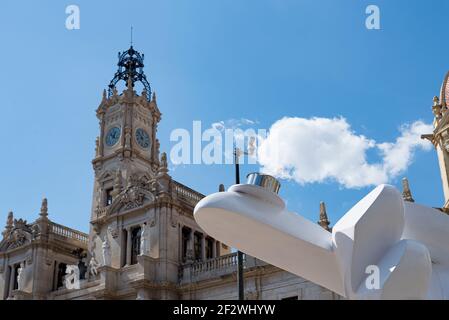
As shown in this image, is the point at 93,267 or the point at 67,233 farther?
the point at 67,233

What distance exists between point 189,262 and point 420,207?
83.4ft

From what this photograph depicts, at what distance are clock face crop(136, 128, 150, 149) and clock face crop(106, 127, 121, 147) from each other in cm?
128

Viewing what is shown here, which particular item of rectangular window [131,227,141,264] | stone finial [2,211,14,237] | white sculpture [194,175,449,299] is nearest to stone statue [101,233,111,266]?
rectangular window [131,227,141,264]

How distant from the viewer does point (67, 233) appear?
142ft

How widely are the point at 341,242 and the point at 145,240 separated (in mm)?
26859

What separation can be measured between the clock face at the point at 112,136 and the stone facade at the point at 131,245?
0.02 m

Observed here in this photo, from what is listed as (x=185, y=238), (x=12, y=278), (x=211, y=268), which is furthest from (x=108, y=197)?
(x=211, y=268)

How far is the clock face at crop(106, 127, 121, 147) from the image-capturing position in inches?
1675

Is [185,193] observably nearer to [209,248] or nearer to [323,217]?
[209,248]

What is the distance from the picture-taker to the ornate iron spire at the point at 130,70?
4632cm

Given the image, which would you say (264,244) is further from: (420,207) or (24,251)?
(24,251)

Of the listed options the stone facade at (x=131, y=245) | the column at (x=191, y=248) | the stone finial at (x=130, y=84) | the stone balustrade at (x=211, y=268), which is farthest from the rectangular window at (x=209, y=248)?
the stone finial at (x=130, y=84)
